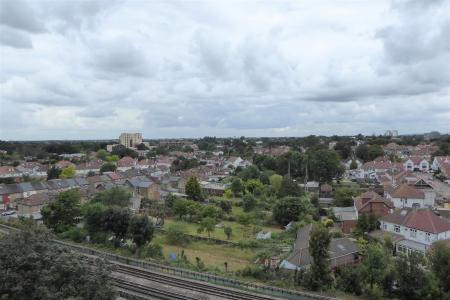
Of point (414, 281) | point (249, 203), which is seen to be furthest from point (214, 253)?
point (249, 203)

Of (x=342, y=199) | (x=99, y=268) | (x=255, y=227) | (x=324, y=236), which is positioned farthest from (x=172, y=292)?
(x=342, y=199)

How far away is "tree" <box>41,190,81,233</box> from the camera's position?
91.5 ft

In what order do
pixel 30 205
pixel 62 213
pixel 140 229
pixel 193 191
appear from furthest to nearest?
1. pixel 193 191
2. pixel 30 205
3. pixel 62 213
4. pixel 140 229

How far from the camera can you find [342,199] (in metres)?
39.3

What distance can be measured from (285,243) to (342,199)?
590 inches

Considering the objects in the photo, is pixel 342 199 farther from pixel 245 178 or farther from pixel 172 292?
pixel 172 292

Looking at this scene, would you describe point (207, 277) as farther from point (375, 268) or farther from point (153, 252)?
point (375, 268)

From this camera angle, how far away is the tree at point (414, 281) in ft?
53.2

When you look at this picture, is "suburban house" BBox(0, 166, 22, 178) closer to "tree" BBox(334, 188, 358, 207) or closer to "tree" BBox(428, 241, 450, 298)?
"tree" BBox(334, 188, 358, 207)

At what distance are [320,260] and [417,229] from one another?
1064 cm

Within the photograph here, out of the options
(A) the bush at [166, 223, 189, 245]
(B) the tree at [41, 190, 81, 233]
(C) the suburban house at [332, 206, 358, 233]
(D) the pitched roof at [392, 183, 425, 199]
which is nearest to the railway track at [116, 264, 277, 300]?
(A) the bush at [166, 223, 189, 245]

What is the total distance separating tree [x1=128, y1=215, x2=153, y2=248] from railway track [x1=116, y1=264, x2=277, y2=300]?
10.2ft

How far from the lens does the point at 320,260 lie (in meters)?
17.9

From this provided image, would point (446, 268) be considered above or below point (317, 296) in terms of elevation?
above
